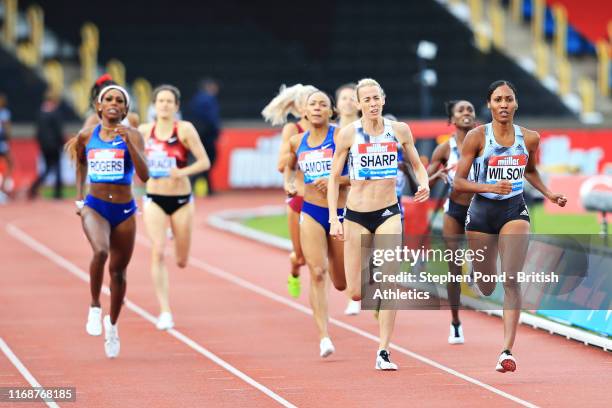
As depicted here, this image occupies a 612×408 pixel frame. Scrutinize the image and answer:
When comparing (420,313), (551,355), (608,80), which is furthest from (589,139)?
(551,355)

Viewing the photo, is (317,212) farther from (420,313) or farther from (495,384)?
(420,313)

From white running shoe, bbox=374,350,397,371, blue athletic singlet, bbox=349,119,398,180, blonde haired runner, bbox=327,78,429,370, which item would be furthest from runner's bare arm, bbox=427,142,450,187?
white running shoe, bbox=374,350,397,371

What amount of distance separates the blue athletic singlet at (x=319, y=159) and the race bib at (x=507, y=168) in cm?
173

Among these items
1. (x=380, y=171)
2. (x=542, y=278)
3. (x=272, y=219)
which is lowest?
(x=272, y=219)

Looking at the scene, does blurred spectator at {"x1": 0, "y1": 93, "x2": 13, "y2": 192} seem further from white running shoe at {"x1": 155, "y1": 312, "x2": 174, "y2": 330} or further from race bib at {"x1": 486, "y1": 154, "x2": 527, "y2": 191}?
race bib at {"x1": 486, "y1": 154, "x2": 527, "y2": 191}

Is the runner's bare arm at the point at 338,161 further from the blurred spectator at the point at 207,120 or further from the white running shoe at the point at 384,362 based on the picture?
the blurred spectator at the point at 207,120

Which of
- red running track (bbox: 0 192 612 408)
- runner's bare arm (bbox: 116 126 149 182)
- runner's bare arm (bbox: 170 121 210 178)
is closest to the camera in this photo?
red running track (bbox: 0 192 612 408)

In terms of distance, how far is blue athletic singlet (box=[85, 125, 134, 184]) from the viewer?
38.3 ft

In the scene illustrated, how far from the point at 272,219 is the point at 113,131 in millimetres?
14222

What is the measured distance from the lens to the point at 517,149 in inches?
406

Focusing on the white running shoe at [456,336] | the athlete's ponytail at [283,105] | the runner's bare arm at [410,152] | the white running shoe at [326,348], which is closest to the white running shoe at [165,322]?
the athlete's ponytail at [283,105]

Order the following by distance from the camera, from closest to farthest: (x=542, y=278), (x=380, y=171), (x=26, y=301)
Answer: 1. (x=380, y=171)
2. (x=542, y=278)
3. (x=26, y=301)

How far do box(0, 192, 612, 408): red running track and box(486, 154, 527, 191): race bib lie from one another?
4.74ft

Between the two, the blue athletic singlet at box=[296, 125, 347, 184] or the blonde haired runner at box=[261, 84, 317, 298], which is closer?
the blue athletic singlet at box=[296, 125, 347, 184]
